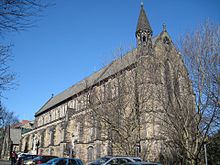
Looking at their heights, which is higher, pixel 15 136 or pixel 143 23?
pixel 143 23

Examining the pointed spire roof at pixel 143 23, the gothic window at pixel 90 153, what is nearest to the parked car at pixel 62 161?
the gothic window at pixel 90 153

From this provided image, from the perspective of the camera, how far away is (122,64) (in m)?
22.7

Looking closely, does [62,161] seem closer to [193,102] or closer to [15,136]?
[193,102]

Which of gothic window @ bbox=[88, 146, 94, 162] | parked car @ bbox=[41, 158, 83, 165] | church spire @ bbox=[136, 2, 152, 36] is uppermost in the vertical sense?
church spire @ bbox=[136, 2, 152, 36]

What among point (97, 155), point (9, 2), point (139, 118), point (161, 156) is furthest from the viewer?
point (97, 155)

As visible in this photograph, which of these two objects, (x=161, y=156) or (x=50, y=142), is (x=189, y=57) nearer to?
(x=161, y=156)

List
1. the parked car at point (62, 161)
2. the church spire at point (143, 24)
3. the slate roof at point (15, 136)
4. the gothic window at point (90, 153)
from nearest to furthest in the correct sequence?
the parked car at point (62, 161) → the church spire at point (143, 24) → the gothic window at point (90, 153) → the slate roof at point (15, 136)

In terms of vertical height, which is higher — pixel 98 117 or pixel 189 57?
pixel 189 57

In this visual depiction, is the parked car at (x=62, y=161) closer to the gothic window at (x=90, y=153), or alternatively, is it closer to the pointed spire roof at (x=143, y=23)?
the gothic window at (x=90, y=153)

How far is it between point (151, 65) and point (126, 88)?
10.6 ft

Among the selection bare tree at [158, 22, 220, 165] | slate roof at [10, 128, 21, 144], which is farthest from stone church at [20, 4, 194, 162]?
slate roof at [10, 128, 21, 144]

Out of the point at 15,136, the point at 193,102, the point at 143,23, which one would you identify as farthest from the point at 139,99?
the point at 15,136

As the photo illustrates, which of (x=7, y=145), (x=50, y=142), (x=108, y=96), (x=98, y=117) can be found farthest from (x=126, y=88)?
(x=7, y=145)

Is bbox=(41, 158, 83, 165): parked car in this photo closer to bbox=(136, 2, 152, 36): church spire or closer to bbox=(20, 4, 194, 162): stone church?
bbox=(20, 4, 194, 162): stone church
